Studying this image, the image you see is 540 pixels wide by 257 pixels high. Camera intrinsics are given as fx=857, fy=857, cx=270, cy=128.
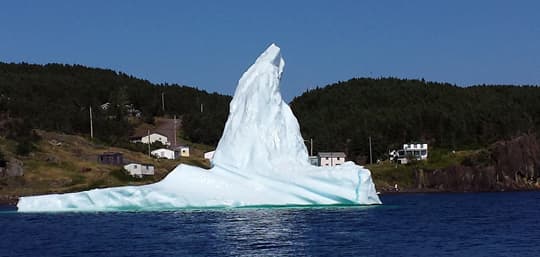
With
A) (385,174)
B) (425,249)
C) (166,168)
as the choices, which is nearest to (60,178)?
(166,168)

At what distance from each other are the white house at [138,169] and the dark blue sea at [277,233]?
42.8 metres

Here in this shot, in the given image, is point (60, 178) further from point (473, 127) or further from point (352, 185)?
point (473, 127)

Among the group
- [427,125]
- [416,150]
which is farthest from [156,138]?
[427,125]

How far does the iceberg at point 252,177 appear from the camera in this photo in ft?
Answer: 182

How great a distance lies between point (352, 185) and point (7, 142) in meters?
68.5

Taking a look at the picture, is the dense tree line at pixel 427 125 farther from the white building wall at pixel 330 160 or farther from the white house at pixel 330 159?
the white building wall at pixel 330 160

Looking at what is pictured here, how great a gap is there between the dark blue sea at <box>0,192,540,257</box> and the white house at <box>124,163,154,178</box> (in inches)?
1686

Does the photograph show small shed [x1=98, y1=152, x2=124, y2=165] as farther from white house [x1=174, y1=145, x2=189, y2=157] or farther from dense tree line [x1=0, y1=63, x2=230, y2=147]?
white house [x1=174, y1=145, x2=189, y2=157]

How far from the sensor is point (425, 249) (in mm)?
35875

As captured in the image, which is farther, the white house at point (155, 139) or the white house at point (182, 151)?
the white house at point (155, 139)

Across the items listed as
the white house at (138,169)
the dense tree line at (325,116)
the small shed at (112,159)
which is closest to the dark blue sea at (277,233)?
the white house at (138,169)

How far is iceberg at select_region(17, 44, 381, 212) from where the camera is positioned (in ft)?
182

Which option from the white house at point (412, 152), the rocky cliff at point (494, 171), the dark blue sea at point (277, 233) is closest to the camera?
the dark blue sea at point (277, 233)

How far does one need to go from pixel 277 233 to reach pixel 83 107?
13391 centimetres
